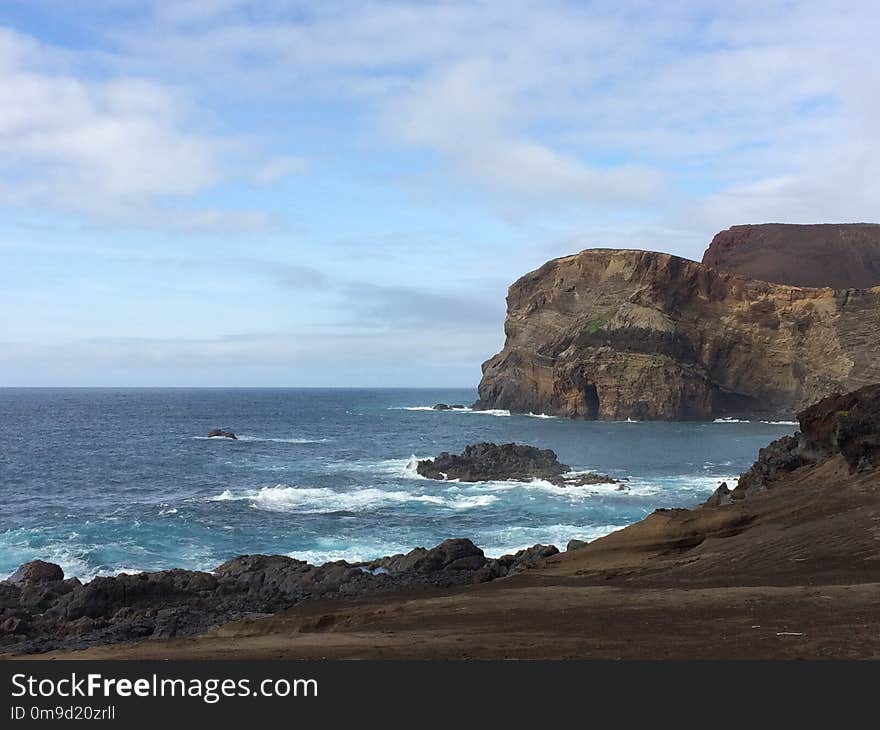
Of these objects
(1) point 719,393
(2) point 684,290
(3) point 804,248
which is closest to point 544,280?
(2) point 684,290

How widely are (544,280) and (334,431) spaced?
41981mm

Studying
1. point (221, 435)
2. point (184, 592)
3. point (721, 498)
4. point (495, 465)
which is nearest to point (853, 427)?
point (721, 498)

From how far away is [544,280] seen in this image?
113812 mm

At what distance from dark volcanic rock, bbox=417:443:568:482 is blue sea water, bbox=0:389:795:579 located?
168cm

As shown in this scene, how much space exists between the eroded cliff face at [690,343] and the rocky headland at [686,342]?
0.44 feet

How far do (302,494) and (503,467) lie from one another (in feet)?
46.3

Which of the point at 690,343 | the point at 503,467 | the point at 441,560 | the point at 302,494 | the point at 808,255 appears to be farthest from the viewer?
the point at 808,255

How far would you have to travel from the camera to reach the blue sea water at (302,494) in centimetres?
2977

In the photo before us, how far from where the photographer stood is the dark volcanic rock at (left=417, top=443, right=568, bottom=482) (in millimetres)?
47750

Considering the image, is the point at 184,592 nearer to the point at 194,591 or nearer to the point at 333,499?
the point at 194,591

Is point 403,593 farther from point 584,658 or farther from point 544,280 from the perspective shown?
point 544,280

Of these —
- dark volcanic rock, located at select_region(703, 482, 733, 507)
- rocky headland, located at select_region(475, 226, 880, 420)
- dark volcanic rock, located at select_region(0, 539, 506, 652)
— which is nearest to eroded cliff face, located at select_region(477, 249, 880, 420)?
rocky headland, located at select_region(475, 226, 880, 420)

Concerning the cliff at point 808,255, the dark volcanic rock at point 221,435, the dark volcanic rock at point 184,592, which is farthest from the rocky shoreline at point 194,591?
the cliff at point 808,255

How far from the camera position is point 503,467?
162 feet
